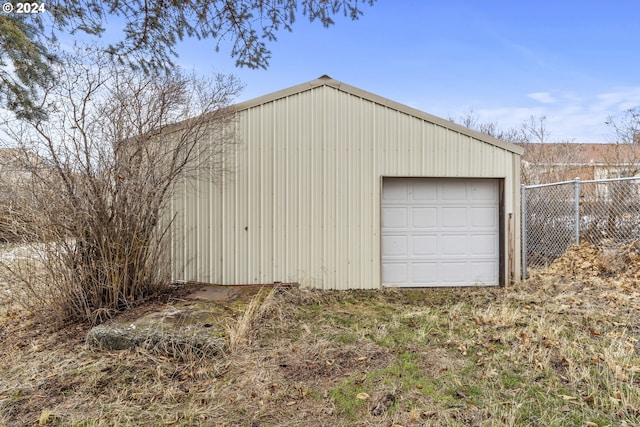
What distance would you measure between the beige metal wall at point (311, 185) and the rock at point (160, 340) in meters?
2.40

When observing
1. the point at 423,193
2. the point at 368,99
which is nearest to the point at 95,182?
the point at 368,99

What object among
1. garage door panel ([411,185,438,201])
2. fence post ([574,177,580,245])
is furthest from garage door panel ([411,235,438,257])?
fence post ([574,177,580,245])

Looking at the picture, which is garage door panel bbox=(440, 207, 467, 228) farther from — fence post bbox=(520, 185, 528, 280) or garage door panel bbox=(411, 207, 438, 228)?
fence post bbox=(520, 185, 528, 280)

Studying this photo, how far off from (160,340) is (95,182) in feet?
6.39

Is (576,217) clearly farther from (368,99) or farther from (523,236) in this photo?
(368,99)

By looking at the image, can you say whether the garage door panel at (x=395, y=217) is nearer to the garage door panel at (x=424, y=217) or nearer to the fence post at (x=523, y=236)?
the garage door panel at (x=424, y=217)

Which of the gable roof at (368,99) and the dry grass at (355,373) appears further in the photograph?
the gable roof at (368,99)

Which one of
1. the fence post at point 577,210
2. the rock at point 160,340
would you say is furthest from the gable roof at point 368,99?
the rock at point 160,340

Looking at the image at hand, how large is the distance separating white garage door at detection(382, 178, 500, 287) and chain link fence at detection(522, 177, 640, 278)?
769 millimetres

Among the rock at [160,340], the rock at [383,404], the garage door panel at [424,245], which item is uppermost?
→ the garage door panel at [424,245]

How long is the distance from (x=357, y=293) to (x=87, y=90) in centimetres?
452

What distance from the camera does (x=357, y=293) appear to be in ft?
19.1

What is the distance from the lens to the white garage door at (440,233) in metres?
6.34

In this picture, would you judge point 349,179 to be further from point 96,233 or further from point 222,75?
point 96,233
